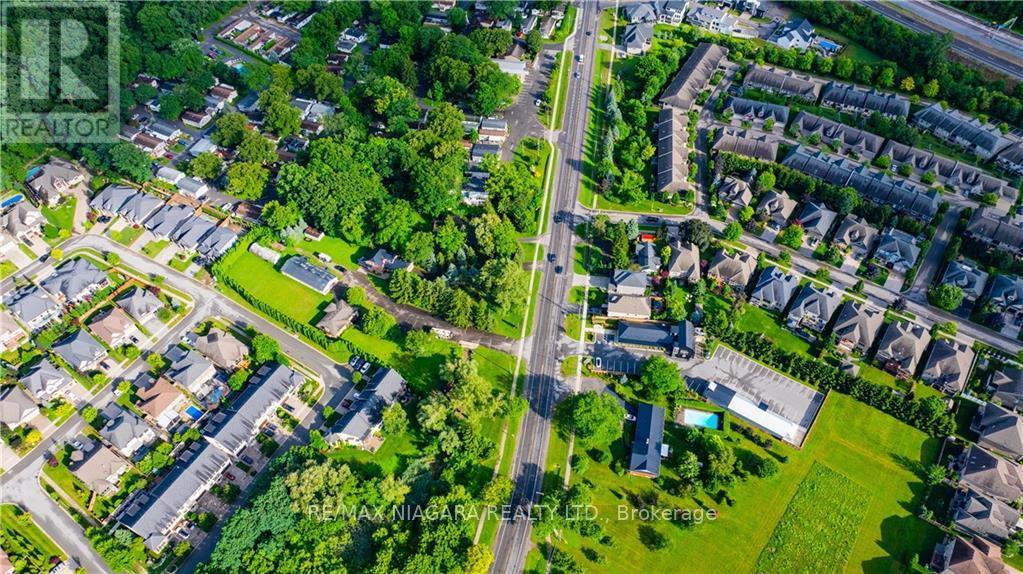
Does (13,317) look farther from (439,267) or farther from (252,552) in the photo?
(439,267)

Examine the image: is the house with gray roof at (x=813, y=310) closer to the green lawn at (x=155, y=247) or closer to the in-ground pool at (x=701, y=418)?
the in-ground pool at (x=701, y=418)

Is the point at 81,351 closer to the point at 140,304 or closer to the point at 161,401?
the point at 140,304

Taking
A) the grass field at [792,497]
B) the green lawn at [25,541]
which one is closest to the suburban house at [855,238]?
the grass field at [792,497]

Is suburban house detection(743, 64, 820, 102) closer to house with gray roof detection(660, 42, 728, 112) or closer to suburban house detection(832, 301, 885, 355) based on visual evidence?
house with gray roof detection(660, 42, 728, 112)

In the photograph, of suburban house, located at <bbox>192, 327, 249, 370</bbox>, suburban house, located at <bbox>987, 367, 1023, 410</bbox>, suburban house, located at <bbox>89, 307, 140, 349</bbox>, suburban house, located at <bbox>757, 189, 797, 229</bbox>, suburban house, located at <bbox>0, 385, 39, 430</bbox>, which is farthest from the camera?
suburban house, located at <bbox>757, 189, 797, 229</bbox>

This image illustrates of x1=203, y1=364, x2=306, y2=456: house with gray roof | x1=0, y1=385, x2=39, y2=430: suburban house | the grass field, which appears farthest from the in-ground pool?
x1=0, y1=385, x2=39, y2=430: suburban house

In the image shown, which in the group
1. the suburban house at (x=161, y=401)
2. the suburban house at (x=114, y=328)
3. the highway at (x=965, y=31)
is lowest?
the suburban house at (x=161, y=401)

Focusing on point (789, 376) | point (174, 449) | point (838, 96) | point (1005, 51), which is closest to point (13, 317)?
point (174, 449)
